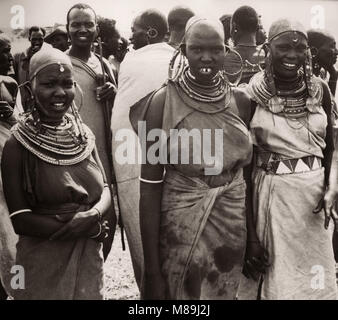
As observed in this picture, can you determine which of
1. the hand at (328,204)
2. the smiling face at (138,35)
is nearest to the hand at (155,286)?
the hand at (328,204)

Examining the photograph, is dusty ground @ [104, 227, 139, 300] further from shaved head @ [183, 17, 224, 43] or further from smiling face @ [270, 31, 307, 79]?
shaved head @ [183, 17, 224, 43]

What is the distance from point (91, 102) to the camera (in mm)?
3684

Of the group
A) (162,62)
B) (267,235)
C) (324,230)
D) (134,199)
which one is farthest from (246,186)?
(162,62)

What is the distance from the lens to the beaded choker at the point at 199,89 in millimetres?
2797

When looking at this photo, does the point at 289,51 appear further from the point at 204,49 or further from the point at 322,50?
the point at 322,50

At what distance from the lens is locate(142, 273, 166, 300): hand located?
2748 mm

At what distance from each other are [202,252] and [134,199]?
0.81 meters

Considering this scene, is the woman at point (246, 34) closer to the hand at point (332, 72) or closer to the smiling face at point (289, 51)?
the hand at point (332, 72)

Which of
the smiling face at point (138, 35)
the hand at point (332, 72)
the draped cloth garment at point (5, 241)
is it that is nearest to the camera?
the draped cloth garment at point (5, 241)

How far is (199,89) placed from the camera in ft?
9.21

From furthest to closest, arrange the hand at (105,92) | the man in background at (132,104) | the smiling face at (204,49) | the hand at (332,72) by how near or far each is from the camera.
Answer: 1. the hand at (332,72)
2. the hand at (105,92)
3. the man in background at (132,104)
4. the smiling face at (204,49)

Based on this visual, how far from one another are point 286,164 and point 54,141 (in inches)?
50.0
